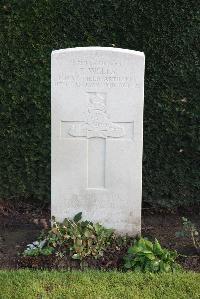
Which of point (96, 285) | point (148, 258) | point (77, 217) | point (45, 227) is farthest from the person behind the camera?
point (45, 227)

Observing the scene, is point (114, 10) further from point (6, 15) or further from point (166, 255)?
point (166, 255)

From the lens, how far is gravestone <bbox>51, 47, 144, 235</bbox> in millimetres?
4414

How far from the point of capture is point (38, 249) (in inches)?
179

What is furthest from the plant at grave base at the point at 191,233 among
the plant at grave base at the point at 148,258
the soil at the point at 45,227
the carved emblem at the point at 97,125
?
the carved emblem at the point at 97,125

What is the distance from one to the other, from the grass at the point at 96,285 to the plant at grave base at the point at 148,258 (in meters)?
0.10

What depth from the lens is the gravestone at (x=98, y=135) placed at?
441 centimetres

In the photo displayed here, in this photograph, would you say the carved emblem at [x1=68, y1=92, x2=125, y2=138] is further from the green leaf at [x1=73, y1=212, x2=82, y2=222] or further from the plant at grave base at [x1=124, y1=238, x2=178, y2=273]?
the plant at grave base at [x1=124, y1=238, x2=178, y2=273]

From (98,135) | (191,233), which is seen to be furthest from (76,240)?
(191,233)

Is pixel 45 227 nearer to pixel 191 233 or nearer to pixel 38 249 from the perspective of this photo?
pixel 38 249

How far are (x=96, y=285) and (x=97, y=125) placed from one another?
1261 millimetres

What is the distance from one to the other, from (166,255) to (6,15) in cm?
265

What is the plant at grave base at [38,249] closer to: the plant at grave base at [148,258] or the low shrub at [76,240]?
the low shrub at [76,240]

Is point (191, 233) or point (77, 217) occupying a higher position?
point (77, 217)

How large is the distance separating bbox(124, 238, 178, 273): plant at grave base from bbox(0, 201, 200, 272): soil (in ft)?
0.44
